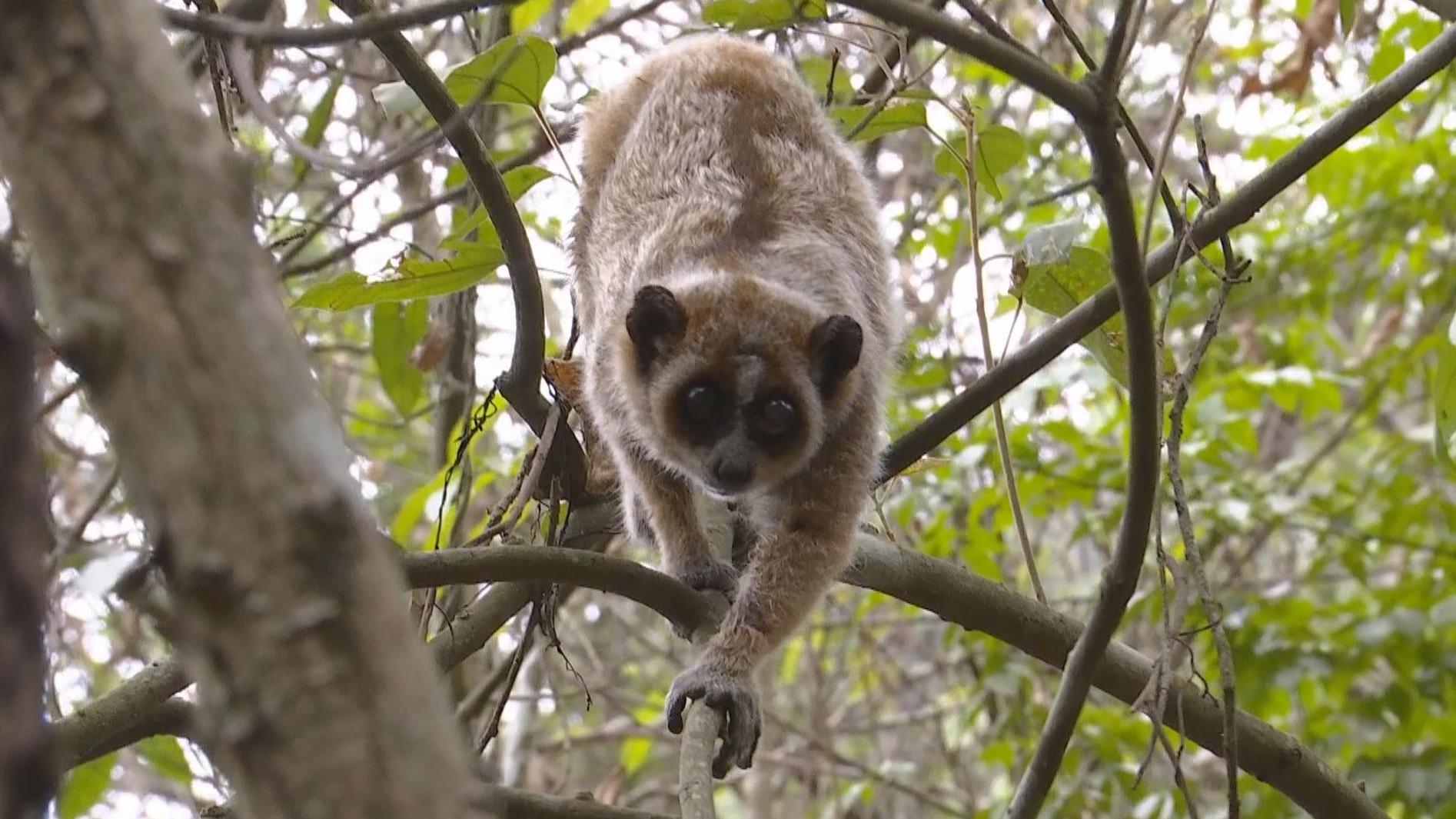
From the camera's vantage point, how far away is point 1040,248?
4.25 m

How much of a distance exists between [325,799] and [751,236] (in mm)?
4760

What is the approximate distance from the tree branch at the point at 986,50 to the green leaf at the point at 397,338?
3.61 metres

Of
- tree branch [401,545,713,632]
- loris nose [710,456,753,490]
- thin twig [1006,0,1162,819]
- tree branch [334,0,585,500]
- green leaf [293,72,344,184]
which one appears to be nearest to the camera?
thin twig [1006,0,1162,819]

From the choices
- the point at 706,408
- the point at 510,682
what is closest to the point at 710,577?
the point at 706,408

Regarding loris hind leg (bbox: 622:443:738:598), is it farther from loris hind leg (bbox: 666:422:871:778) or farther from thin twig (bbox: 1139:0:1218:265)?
thin twig (bbox: 1139:0:1218:265)

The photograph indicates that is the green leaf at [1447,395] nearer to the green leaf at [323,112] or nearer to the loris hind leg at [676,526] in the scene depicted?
the loris hind leg at [676,526]

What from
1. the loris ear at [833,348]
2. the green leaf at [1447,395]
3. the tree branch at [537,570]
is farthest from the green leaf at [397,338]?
the green leaf at [1447,395]

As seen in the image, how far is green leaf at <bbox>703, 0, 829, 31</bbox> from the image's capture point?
4574 millimetres

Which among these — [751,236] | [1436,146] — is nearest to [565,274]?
[751,236]

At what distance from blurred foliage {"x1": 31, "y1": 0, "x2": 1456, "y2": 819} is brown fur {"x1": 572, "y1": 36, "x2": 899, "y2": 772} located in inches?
11.1

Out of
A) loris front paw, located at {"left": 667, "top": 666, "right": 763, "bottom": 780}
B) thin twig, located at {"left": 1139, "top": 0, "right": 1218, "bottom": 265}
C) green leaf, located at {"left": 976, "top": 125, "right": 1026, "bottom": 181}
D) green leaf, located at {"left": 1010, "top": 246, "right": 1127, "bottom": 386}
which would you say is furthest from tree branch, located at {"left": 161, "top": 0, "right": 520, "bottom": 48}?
green leaf, located at {"left": 976, "top": 125, "right": 1026, "bottom": 181}

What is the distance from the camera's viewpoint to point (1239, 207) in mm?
4164

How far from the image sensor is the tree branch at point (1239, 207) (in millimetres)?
4082

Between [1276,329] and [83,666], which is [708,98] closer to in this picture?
[1276,329]
